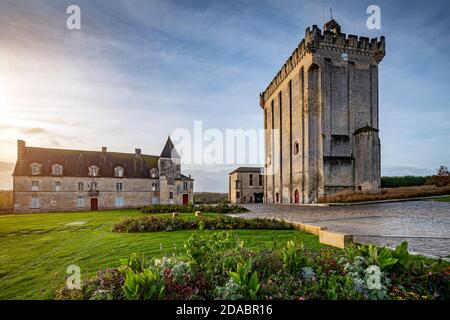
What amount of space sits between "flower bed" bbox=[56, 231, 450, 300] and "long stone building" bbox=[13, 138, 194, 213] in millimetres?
31745

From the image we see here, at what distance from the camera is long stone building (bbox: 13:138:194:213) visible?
29.9 m

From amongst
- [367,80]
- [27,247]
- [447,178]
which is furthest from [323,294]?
[447,178]

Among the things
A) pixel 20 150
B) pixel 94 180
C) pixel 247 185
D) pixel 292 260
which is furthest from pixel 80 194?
pixel 292 260

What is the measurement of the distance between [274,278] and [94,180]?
3373cm

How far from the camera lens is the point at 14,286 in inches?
166

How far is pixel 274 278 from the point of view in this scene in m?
3.55

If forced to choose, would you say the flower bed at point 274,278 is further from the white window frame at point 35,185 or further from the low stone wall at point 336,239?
the white window frame at point 35,185

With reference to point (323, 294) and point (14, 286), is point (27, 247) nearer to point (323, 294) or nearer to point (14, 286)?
point (14, 286)

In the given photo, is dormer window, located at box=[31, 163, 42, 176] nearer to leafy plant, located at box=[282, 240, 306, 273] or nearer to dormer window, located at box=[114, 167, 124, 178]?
dormer window, located at box=[114, 167, 124, 178]

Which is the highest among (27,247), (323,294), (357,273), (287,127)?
(287,127)
